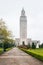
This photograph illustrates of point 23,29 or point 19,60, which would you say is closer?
point 19,60

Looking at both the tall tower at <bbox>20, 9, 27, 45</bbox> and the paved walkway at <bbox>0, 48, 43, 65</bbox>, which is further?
the tall tower at <bbox>20, 9, 27, 45</bbox>

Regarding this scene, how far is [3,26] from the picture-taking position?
4294 centimetres

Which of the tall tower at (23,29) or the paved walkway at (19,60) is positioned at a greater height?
the tall tower at (23,29)

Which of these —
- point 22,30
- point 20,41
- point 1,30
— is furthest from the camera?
point 20,41

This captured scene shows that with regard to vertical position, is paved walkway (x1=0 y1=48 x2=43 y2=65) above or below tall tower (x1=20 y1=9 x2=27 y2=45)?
below

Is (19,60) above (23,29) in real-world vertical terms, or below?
below

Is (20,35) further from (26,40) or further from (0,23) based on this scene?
(0,23)

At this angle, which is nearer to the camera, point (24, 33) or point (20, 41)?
point (24, 33)

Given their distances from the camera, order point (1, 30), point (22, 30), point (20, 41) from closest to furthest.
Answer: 1. point (1, 30)
2. point (22, 30)
3. point (20, 41)

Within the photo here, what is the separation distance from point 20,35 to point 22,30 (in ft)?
12.9

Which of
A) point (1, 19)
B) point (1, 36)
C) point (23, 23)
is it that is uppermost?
point (23, 23)

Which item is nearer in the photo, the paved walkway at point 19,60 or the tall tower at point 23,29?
the paved walkway at point 19,60

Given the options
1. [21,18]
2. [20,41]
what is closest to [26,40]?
[20,41]

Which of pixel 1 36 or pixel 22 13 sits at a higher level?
pixel 22 13
